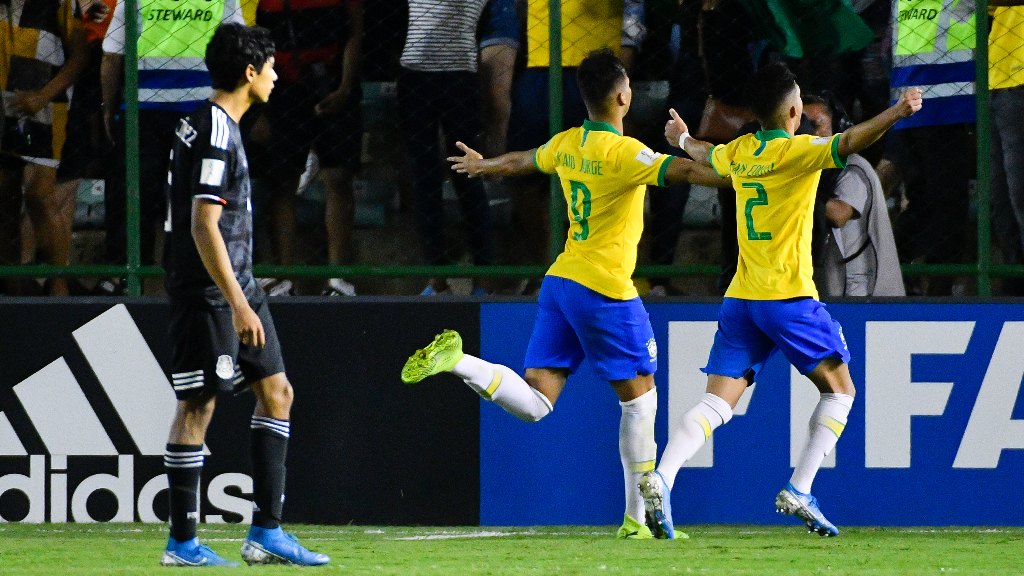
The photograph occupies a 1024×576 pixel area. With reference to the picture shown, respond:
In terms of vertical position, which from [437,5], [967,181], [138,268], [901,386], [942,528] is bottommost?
[942,528]

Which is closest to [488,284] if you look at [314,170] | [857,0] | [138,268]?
[314,170]

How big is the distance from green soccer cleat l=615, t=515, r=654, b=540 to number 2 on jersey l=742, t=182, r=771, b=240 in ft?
4.22

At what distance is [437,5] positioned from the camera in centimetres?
780

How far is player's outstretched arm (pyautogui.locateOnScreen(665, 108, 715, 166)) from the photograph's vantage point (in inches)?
266

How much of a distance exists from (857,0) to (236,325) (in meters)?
4.13

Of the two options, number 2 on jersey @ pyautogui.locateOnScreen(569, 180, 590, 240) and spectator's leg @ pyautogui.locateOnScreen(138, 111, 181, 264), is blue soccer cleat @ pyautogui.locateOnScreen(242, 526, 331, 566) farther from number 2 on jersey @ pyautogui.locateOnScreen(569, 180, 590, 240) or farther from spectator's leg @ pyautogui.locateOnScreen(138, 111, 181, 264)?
spectator's leg @ pyautogui.locateOnScreen(138, 111, 181, 264)

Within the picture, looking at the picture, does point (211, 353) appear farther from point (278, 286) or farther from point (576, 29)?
point (576, 29)

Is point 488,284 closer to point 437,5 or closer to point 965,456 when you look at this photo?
point 437,5

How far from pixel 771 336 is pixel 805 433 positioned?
0.99m

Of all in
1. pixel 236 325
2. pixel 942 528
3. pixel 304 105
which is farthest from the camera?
pixel 304 105

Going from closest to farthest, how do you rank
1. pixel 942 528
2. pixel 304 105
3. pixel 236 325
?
pixel 236 325
pixel 942 528
pixel 304 105

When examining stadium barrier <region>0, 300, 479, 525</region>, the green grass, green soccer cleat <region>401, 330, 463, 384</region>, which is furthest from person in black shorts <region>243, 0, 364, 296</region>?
the green grass

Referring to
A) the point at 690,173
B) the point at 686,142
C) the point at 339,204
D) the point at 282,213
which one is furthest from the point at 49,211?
the point at 690,173

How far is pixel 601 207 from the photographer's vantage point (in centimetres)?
657
